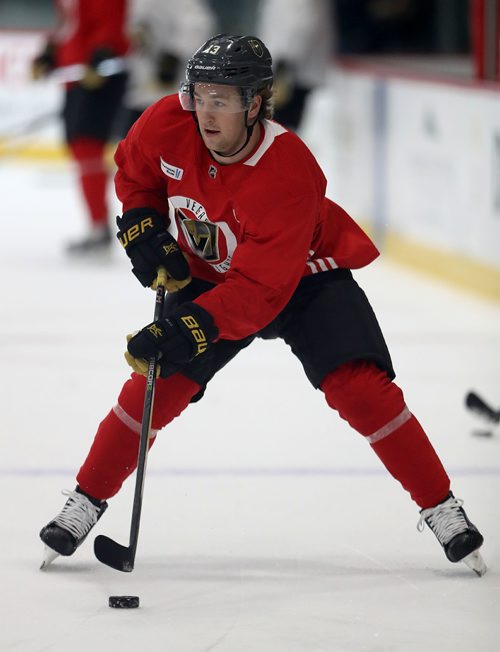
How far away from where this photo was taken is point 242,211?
2.28 m

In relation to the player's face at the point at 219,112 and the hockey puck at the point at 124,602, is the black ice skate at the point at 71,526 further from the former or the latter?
the player's face at the point at 219,112

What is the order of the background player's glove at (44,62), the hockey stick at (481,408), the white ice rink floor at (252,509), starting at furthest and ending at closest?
1. the background player's glove at (44,62)
2. the hockey stick at (481,408)
3. the white ice rink floor at (252,509)

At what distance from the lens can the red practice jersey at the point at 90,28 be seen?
230 inches

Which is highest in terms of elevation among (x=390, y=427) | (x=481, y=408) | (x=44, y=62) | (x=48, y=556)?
(x=390, y=427)

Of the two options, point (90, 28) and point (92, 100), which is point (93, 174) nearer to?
point (92, 100)

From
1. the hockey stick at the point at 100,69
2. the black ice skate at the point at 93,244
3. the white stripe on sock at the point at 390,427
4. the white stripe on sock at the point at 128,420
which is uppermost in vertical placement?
the white stripe on sock at the point at 128,420

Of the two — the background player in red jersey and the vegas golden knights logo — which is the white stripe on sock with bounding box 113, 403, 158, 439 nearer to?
the vegas golden knights logo

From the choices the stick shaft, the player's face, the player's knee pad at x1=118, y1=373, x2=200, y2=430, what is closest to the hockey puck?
the stick shaft

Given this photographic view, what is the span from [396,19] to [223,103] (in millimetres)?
4874

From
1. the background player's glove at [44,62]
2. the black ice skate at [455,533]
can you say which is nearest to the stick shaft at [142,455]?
the black ice skate at [455,533]

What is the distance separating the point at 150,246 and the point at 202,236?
4.0 inches

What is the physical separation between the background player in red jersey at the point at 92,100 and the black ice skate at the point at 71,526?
3464 millimetres

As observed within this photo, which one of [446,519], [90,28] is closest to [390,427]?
[446,519]

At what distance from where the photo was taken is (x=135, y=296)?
16.8 feet
